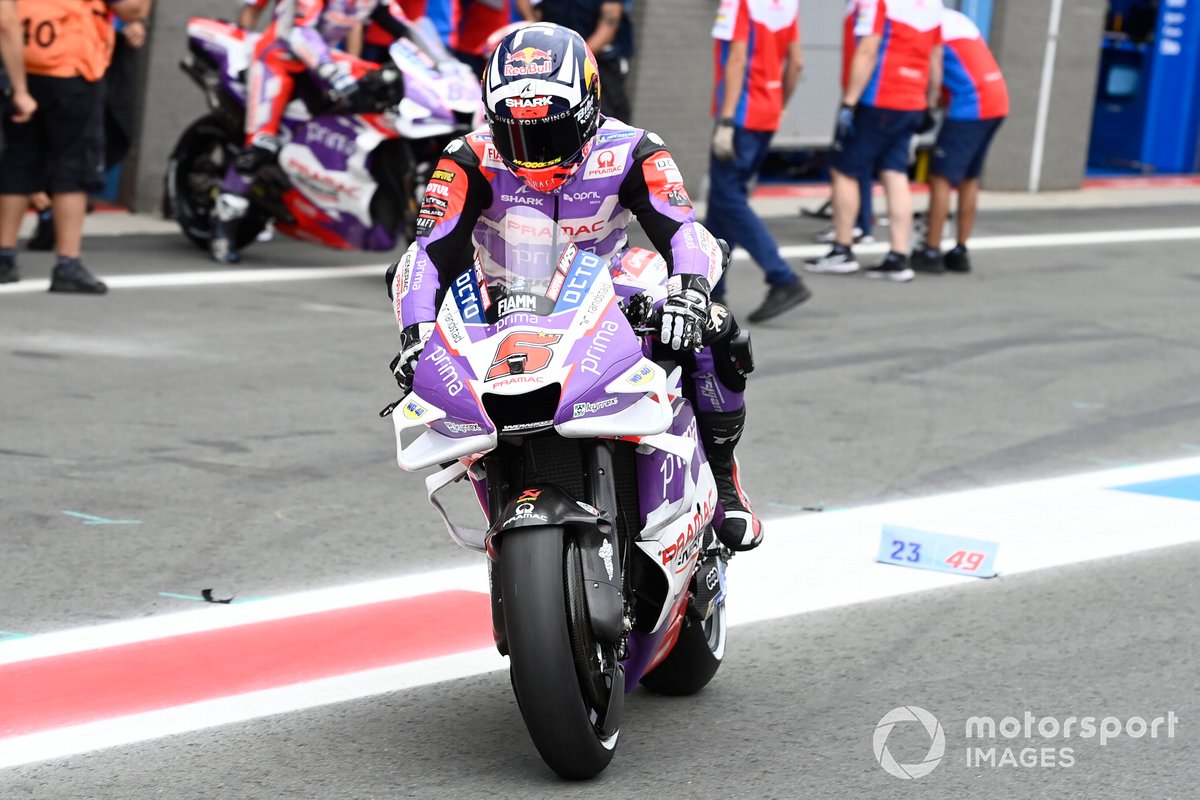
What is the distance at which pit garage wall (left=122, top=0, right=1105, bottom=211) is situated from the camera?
13.3m

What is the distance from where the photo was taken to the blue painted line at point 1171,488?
721 centimetres

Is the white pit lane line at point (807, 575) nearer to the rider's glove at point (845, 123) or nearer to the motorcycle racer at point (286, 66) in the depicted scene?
the rider's glove at point (845, 123)

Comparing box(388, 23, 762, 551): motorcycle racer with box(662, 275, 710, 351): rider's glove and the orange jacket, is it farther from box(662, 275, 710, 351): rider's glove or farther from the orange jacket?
the orange jacket

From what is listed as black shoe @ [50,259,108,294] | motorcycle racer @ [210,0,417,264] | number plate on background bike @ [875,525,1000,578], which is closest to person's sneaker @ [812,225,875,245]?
motorcycle racer @ [210,0,417,264]

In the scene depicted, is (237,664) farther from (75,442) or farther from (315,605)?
(75,442)

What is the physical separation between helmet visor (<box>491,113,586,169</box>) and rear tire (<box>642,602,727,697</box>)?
46.0 inches

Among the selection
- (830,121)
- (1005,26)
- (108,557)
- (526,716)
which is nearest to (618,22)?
(830,121)

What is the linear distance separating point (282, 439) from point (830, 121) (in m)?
10.2

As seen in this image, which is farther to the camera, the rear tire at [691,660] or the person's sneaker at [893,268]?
the person's sneaker at [893,268]

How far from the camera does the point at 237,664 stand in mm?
4965

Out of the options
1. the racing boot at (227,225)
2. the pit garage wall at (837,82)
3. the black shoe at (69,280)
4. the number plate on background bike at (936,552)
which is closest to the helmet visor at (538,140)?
the number plate on background bike at (936,552)

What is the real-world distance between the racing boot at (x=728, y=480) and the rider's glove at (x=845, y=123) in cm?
749

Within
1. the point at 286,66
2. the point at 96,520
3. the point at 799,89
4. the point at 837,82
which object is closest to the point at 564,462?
the point at 96,520

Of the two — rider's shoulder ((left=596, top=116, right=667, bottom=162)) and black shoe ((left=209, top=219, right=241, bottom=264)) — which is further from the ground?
rider's shoulder ((left=596, top=116, right=667, bottom=162))
